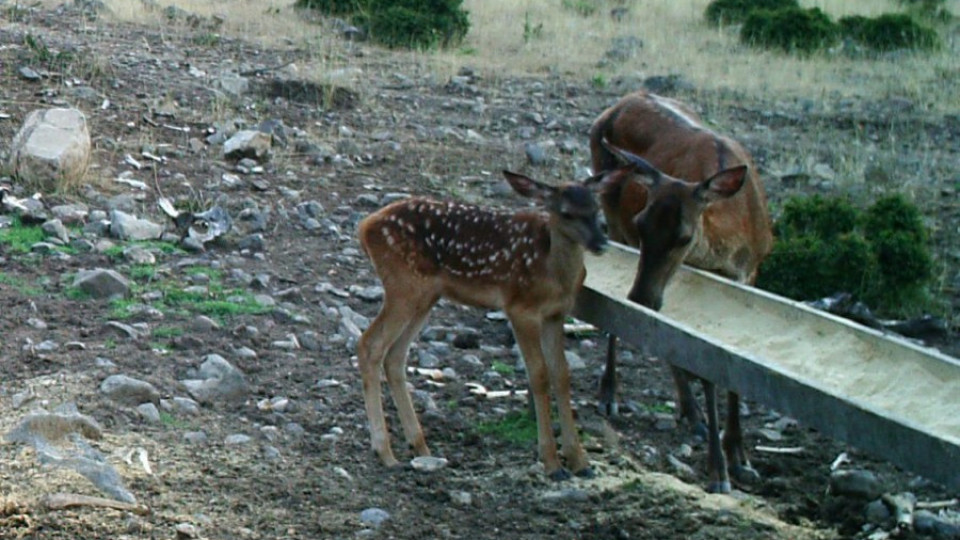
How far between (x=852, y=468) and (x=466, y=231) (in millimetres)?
2521

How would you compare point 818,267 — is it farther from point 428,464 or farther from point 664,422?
point 428,464

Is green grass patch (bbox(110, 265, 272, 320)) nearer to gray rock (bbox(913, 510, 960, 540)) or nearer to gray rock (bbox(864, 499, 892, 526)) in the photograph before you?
gray rock (bbox(864, 499, 892, 526))

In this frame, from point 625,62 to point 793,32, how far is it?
348cm

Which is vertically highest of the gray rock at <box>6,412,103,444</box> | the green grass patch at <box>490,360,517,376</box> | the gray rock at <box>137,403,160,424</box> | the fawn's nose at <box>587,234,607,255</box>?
the fawn's nose at <box>587,234,607,255</box>

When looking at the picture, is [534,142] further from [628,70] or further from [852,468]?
[852,468]

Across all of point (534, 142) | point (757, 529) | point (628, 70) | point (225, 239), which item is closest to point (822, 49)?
point (628, 70)

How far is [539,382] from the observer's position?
300 inches

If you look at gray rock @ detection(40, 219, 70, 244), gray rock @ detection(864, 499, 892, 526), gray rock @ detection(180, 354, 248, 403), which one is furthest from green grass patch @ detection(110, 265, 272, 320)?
gray rock @ detection(864, 499, 892, 526)

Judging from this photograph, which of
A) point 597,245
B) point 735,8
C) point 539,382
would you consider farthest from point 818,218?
point 735,8

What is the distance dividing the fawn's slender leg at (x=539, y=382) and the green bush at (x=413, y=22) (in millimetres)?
13989

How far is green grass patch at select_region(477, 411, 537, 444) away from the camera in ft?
26.3

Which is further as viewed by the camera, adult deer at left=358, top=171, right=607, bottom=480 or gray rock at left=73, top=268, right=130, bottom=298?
gray rock at left=73, top=268, right=130, bottom=298

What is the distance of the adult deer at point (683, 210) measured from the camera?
27.3 feet

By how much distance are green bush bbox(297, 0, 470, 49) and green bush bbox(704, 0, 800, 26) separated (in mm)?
5488
